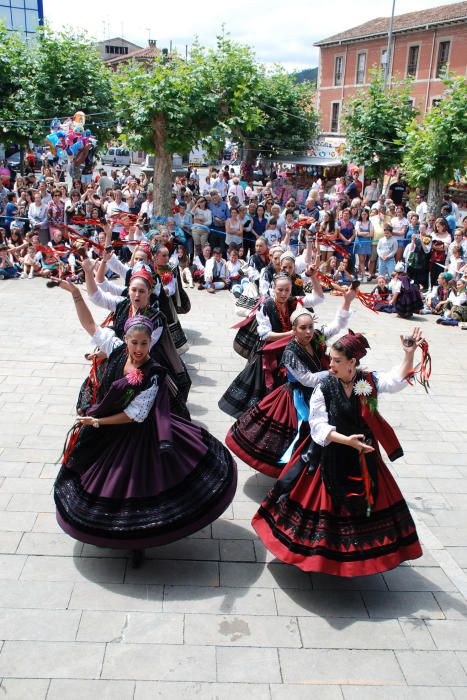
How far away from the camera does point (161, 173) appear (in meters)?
14.8

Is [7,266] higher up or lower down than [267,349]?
lower down

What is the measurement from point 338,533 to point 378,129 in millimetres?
18603

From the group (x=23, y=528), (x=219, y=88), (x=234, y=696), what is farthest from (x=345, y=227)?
(x=234, y=696)

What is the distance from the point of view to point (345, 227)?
14367mm

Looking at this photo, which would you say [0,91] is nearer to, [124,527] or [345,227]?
[345,227]

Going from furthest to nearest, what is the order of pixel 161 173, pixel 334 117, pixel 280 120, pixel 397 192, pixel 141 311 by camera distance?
pixel 334 117 < pixel 280 120 < pixel 397 192 < pixel 161 173 < pixel 141 311

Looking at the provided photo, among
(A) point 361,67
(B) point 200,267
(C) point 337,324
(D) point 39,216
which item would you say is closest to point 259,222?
(B) point 200,267

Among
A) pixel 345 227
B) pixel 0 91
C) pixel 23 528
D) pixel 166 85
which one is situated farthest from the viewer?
pixel 0 91

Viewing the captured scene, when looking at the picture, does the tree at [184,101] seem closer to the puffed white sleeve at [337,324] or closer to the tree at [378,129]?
the tree at [378,129]

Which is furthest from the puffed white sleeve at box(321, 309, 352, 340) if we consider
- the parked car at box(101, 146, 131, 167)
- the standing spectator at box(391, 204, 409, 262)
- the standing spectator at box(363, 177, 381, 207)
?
the parked car at box(101, 146, 131, 167)

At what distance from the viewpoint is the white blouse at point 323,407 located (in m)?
4.29

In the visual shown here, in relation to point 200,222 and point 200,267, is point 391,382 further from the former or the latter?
point 200,222

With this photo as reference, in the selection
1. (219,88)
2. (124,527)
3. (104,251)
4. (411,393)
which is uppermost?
(219,88)

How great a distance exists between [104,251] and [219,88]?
334 inches
